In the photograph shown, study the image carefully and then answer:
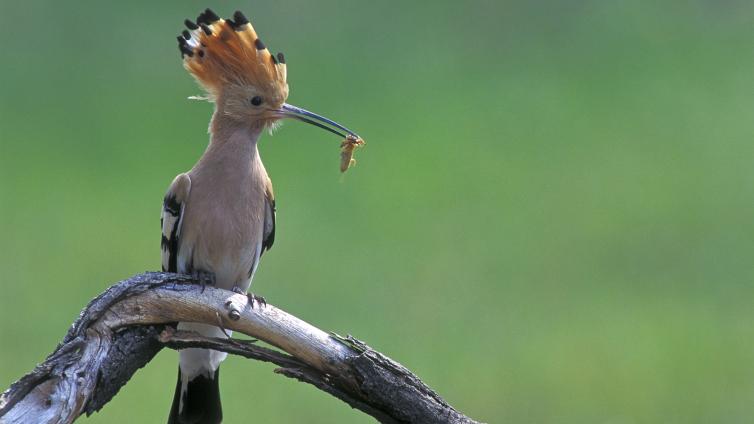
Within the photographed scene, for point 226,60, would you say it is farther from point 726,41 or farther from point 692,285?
point 726,41

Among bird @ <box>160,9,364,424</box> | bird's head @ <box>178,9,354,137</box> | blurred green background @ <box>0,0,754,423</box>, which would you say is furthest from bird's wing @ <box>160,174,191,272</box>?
blurred green background @ <box>0,0,754,423</box>

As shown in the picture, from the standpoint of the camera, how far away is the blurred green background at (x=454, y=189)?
3910 mm

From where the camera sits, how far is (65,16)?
521cm

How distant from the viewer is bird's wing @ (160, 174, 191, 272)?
228 cm

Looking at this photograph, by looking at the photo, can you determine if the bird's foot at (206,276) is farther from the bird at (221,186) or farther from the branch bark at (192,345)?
the branch bark at (192,345)

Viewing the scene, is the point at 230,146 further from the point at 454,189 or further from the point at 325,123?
the point at 454,189

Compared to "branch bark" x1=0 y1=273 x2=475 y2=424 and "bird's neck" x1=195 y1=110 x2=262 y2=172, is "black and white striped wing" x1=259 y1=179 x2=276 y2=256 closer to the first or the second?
"bird's neck" x1=195 y1=110 x2=262 y2=172

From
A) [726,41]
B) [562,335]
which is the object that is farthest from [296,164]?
[726,41]

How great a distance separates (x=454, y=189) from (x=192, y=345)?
2740mm

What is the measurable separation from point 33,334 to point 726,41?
11.1 feet

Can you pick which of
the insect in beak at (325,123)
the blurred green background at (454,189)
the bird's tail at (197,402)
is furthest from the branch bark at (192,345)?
the blurred green background at (454,189)

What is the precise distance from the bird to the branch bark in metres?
0.24

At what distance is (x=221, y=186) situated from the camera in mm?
2264

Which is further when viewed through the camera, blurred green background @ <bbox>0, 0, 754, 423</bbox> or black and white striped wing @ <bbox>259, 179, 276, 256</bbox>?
blurred green background @ <bbox>0, 0, 754, 423</bbox>
